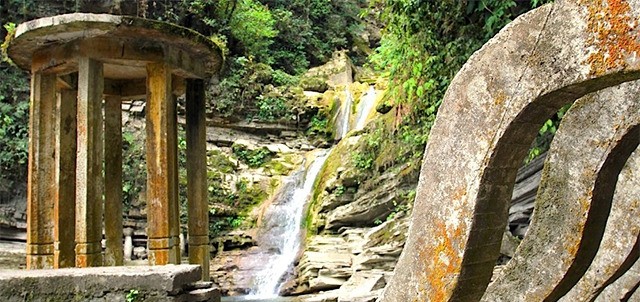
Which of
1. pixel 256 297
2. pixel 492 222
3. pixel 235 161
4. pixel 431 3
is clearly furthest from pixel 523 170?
pixel 235 161

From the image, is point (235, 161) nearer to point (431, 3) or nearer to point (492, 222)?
point (431, 3)

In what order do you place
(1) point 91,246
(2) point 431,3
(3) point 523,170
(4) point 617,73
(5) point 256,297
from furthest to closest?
(5) point 256,297 → (3) point 523,170 → (2) point 431,3 → (1) point 91,246 → (4) point 617,73

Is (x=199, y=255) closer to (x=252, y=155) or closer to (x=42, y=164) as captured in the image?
(x=42, y=164)

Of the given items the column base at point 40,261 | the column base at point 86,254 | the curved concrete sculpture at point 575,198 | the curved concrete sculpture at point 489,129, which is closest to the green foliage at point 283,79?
the column base at point 40,261

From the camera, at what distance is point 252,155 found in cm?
1872

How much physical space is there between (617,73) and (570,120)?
1.79 metres

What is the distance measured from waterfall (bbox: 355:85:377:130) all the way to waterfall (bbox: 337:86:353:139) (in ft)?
1.60

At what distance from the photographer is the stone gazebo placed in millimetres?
6781

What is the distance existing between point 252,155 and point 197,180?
1057cm

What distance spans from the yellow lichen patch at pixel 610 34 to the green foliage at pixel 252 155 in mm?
17113

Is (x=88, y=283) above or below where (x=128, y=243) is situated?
below

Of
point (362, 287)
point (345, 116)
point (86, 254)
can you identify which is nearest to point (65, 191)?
point (86, 254)

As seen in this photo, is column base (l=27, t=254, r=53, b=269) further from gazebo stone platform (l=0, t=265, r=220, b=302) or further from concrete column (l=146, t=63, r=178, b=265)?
gazebo stone platform (l=0, t=265, r=220, b=302)

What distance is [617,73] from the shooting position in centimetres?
155
